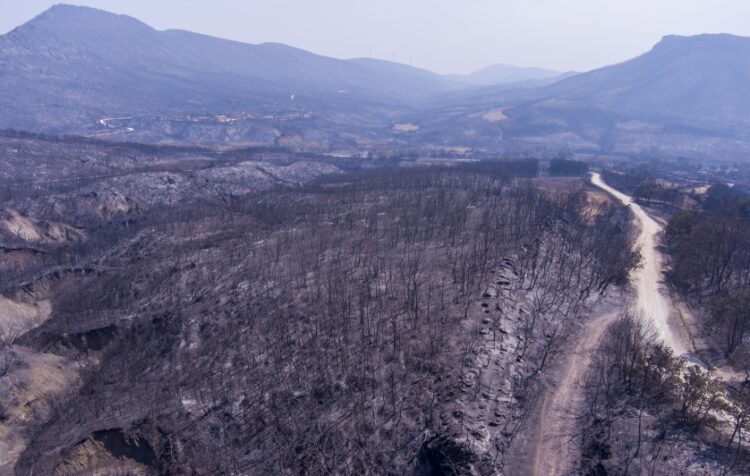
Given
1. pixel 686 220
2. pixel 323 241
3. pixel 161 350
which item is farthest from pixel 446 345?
pixel 686 220

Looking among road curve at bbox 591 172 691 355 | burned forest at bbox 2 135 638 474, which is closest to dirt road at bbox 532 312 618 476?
burned forest at bbox 2 135 638 474

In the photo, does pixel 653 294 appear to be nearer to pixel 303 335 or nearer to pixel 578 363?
pixel 578 363

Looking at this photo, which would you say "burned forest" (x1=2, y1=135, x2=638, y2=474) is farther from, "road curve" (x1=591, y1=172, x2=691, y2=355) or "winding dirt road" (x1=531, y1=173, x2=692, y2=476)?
"road curve" (x1=591, y1=172, x2=691, y2=355)

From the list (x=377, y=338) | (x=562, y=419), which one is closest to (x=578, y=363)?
(x=562, y=419)

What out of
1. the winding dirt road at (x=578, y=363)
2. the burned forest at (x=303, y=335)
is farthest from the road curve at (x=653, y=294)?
the burned forest at (x=303, y=335)

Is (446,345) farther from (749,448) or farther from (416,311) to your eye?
(749,448)

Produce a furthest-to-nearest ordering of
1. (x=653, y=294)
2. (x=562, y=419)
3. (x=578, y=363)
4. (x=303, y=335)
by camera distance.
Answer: (x=653, y=294) < (x=303, y=335) < (x=578, y=363) < (x=562, y=419)

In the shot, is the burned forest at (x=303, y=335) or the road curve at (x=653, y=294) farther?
the road curve at (x=653, y=294)

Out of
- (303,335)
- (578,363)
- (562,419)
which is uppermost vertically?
(578,363)

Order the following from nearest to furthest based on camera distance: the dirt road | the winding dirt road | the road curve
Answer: the dirt road → the winding dirt road → the road curve

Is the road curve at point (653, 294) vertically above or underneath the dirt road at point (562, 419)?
above

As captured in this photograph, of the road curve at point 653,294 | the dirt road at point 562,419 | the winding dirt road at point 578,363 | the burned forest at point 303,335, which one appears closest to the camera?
the dirt road at point 562,419

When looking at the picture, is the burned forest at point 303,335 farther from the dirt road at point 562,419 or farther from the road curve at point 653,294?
the road curve at point 653,294
